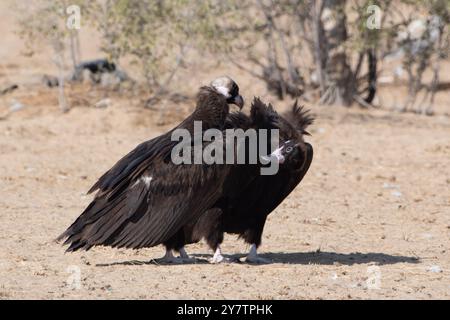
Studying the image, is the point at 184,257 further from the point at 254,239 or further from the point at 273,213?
the point at 273,213

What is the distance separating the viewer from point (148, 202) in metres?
7.77

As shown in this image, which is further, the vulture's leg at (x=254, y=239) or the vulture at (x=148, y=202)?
the vulture's leg at (x=254, y=239)

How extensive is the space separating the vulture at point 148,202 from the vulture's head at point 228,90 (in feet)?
1.52

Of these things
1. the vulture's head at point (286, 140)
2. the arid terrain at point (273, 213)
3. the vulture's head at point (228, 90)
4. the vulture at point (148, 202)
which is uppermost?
the vulture's head at point (228, 90)

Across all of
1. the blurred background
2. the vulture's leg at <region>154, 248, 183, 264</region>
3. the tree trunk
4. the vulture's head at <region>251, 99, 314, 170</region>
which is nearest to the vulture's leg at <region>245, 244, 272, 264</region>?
the vulture's leg at <region>154, 248, 183, 264</region>

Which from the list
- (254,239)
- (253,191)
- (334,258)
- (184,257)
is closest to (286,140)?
(253,191)

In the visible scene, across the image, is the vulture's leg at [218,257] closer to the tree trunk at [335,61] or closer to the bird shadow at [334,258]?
the bird shadow at [334,258]

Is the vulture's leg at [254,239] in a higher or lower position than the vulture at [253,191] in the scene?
lower

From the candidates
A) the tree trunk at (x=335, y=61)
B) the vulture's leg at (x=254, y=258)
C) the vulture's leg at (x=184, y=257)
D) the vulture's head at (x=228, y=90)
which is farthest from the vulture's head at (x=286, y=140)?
the tree trunk at (x=335, y=61)

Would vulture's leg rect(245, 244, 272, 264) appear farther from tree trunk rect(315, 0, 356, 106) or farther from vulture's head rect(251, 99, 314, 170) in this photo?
tree trunk rect(315, 0, 356, 106)

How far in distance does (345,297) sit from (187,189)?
1516 mm

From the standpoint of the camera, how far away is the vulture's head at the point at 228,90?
810cm

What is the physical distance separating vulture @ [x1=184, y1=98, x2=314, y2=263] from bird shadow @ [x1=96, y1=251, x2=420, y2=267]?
24cm

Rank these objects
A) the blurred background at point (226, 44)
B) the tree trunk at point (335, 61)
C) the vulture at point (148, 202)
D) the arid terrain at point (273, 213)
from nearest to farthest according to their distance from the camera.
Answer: the arid terrain at point (273, 213) < the vulture at point (148, 202) < the blurred background at point (226, 44) < the tree trunk at point (335, 61)
